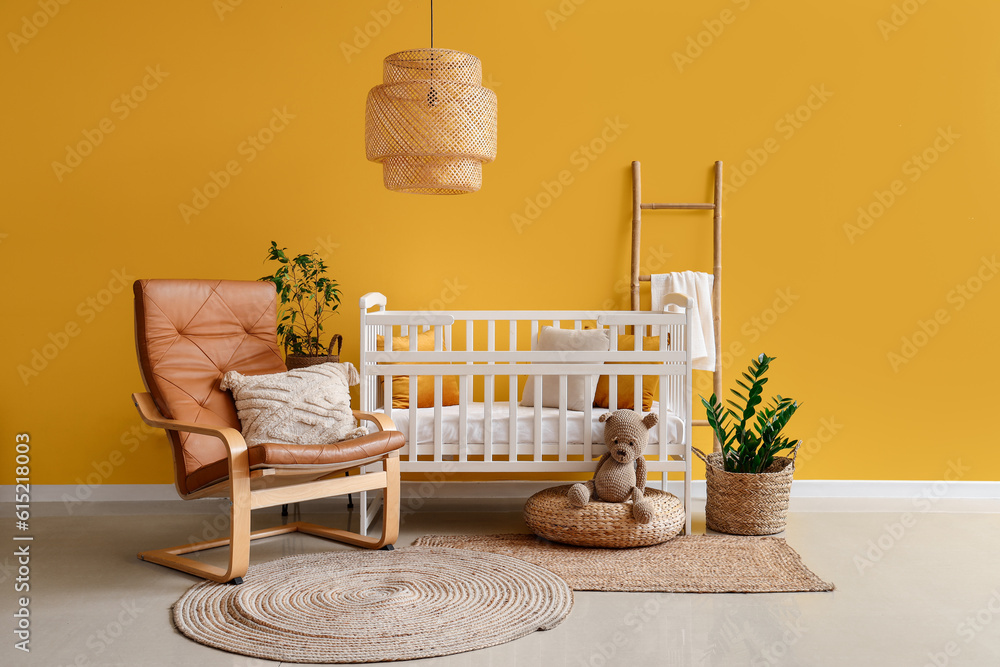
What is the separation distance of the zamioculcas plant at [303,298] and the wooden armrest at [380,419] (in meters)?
0.56

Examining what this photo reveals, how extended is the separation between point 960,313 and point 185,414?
128 inches

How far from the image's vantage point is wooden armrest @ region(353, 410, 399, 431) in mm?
2933

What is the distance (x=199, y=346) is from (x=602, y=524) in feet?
5.04

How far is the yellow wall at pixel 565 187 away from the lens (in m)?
3.64

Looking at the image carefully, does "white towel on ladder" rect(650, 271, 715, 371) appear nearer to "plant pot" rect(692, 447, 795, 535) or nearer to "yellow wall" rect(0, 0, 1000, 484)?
"yellow wall" rect(0, 0, 1000, 484)

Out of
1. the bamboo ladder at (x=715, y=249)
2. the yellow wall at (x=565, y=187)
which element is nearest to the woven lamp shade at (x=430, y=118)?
the yellow wall at (x=565, y=187)

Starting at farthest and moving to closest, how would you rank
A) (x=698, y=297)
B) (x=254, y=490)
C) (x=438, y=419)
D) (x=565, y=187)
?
(x=565, y=187), (x=698, y=297), (x=438, y=419), (x=254, y=490)

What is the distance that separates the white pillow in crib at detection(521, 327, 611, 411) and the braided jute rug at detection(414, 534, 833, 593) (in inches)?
21.5

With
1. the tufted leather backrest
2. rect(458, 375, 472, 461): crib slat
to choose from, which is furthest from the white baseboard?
the tufted leather backrest

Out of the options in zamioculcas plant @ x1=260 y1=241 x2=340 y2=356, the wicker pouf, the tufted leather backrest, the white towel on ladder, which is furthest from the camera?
the white towel on ladder

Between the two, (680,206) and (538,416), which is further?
(680,206)

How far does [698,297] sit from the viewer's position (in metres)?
3.62

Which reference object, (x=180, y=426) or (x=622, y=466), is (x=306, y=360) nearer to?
(x=180, y=426)

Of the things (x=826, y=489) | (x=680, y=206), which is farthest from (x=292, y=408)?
(x=826, y=489)
